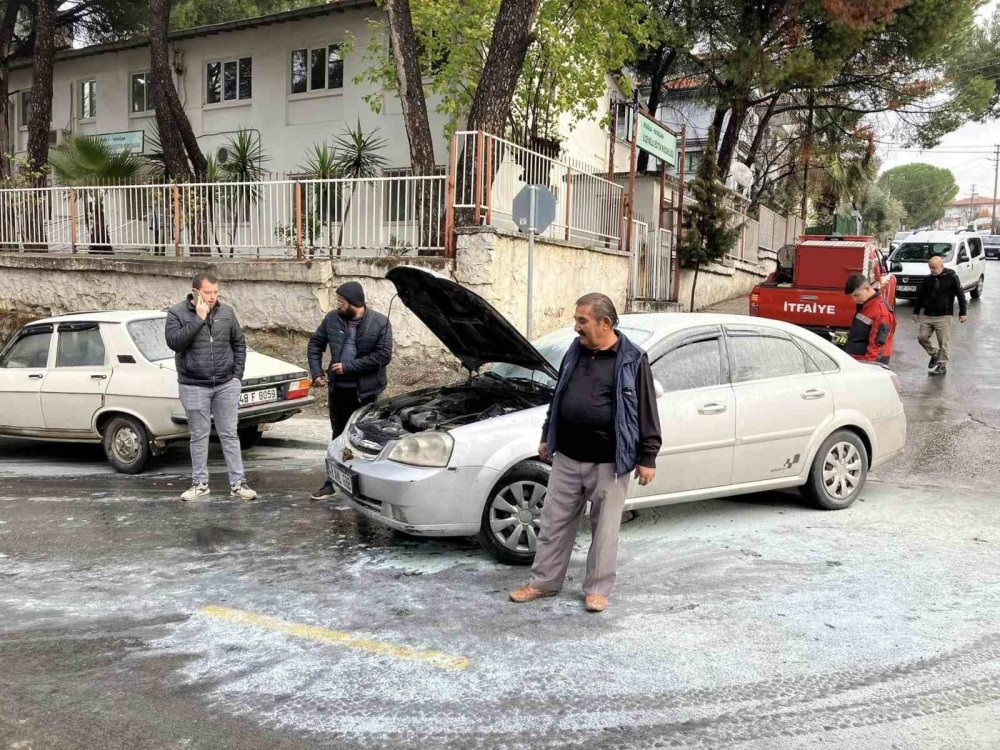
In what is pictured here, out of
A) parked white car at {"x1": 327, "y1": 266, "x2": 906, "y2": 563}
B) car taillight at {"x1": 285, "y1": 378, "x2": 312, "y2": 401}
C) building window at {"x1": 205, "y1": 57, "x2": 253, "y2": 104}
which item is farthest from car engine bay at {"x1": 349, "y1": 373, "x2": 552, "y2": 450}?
building window at {"x1": 205, "y1": 57, "x2": 253, "y2": 104}

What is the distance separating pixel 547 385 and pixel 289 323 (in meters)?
7.61

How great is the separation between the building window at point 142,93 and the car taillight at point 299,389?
17.6 metres

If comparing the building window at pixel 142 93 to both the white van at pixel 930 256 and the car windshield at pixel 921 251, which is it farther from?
the car windshield at pixel 921 251

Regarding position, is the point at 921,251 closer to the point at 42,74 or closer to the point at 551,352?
the point at 551,352

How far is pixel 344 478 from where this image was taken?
17.0ft

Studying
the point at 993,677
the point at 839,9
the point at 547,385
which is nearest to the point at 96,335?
the point at 547,385

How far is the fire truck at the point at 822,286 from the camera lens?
14035 mm

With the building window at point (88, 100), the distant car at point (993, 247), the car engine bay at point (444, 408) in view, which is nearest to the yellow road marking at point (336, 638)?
the car engine bay at point (444, 408)

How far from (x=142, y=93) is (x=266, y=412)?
60.2ft

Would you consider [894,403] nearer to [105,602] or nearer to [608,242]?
[105,602]

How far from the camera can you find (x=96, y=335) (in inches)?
312

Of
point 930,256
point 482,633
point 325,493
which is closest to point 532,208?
point 325,493

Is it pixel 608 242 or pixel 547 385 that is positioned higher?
pixel 608 242

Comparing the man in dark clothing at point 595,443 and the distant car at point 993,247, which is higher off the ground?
the distant car at point 993,247
